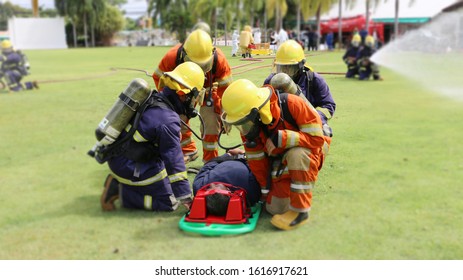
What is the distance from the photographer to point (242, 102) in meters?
3.49

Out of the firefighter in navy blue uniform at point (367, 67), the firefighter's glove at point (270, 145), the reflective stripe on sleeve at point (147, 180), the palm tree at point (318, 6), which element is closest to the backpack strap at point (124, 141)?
the reflective stripe on sleeve at point (147, 180)

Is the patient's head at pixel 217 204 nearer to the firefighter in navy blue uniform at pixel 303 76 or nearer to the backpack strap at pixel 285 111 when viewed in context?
the backpack strap at pixel 285 111

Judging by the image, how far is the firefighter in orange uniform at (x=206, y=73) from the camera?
4824 millimetres

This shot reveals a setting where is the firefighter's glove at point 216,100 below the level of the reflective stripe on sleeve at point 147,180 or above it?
above

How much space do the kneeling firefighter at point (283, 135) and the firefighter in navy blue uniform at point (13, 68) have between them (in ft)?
33.6

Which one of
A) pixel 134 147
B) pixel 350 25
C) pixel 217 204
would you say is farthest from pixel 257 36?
pixel 350 25

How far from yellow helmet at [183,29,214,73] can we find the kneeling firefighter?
1288mm

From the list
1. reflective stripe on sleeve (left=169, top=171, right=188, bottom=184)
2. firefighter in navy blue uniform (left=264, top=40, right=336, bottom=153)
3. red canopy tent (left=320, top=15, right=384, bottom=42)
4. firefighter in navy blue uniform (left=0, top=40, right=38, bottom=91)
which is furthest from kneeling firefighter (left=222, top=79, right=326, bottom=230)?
red canopy tent (left=320, top=15, right=384, bottom=42)

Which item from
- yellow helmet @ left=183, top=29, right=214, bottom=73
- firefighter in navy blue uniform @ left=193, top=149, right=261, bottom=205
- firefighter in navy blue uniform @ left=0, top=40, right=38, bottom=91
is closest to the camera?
firefighter in navy blue uniform @ left=193, top=149, right=261, bottom=205

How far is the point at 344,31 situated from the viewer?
1496 inches

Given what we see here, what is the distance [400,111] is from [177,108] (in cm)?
589

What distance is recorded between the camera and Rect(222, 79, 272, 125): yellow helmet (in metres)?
3.49

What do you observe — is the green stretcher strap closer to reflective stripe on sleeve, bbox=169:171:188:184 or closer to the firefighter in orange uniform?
reflective stripe on sleeve, bbox=169:171:188:184

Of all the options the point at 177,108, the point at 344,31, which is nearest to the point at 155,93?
the point at 177,108
